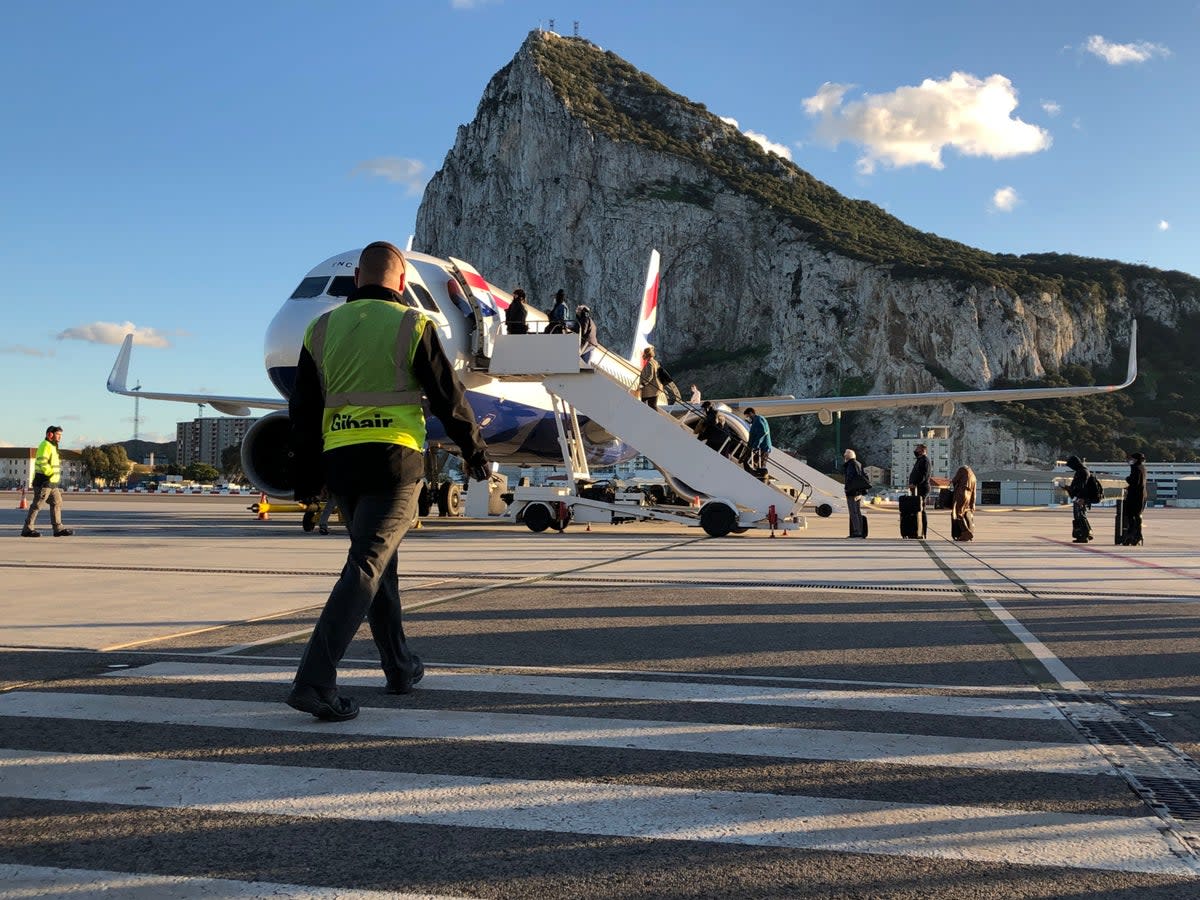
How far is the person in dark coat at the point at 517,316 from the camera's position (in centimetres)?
1748

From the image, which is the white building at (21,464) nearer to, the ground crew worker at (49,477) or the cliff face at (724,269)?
the cliff face at (724,269)

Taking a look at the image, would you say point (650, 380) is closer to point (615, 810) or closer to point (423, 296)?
point (423, 296)

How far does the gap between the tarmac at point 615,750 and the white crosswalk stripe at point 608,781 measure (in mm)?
15

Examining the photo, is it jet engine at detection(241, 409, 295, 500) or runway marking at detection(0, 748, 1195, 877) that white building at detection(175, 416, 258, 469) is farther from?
runway marking at detection(0, 748, 1195, 877)

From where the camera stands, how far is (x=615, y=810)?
2801mm

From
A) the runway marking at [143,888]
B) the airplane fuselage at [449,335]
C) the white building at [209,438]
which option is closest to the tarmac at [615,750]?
the runway marking at [143,888]

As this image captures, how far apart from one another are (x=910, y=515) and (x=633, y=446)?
5.10 m

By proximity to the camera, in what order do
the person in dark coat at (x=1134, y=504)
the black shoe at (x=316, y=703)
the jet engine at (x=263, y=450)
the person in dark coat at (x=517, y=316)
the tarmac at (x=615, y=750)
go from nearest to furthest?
1. the tarmac at (x=615, y=750)
2. the black shoe at (x=316, y=703)
3. the person in dark coat at (x=1134, y=504)
4. the jet engine at (x=263, y=450)
5. the person in dark coat at (x=517, y=316)

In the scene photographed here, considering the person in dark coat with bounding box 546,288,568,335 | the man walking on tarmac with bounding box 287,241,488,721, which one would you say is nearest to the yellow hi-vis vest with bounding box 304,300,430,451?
the man walking on tarmac with bounding box 287,241,488,721

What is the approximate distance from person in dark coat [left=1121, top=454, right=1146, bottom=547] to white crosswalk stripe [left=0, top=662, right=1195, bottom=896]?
560 inches

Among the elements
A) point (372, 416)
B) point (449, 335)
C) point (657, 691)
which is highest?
point (449, 335)

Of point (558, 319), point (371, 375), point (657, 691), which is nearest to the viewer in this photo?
point (371, 375)

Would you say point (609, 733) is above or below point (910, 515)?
below

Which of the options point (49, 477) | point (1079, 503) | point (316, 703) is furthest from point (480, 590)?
point (1079, 503)
